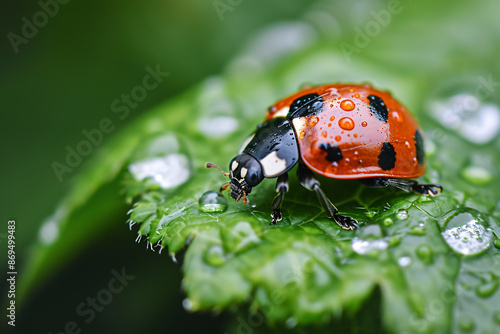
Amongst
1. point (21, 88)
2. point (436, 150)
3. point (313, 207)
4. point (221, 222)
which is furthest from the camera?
point (21, 88)

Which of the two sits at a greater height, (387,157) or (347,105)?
(347,105)

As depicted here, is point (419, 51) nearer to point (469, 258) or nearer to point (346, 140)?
point (346, 140)

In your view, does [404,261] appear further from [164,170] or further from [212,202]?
[164,170]

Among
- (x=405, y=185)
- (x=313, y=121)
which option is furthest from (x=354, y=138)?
(x=405, y=185)

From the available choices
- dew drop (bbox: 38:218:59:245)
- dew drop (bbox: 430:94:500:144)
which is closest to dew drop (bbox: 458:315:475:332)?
dew drop (bbox: 430:94:500:144)

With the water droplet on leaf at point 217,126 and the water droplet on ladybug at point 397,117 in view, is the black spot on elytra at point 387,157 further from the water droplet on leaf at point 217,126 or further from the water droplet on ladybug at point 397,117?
the water droplet on leaf at point 217,126

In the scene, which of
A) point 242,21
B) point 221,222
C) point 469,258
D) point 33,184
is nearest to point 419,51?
point 242,21

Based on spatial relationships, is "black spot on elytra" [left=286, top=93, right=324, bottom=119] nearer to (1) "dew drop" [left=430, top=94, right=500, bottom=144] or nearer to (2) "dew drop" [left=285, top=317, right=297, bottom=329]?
(2) "dew drop" [left=285, top=317, right=297, bottom=329]
